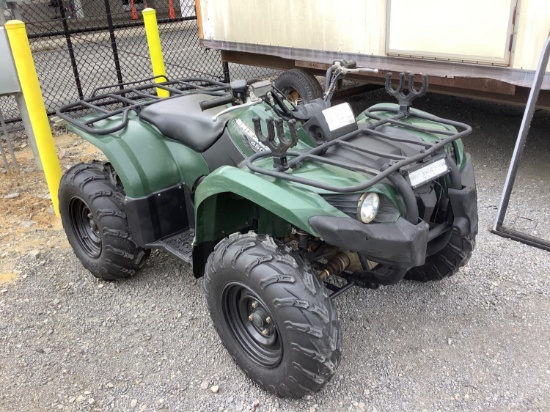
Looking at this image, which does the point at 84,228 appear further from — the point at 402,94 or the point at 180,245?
the point at 402,94

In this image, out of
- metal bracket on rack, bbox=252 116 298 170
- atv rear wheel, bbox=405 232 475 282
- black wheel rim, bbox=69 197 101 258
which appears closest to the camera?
metal bracket on rack, bbox=252 116 298 170

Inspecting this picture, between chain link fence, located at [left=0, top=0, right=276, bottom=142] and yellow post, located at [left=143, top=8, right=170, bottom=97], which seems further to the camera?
chain link fence, located at [left=0, top=0, right=276, bottom=142]

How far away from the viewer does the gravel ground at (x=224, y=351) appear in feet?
9.20

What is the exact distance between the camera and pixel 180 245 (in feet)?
11.3

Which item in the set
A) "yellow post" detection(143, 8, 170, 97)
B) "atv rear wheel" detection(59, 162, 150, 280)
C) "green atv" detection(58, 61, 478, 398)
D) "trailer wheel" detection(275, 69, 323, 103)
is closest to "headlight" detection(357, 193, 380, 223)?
"green atv" detection(58, 61, 478, 398)

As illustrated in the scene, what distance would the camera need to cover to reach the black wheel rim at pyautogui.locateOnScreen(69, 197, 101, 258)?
3.91 metres

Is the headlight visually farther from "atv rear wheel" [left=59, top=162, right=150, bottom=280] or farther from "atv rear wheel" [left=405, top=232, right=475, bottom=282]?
"atv rear wheel" [left=59, top=162, right=150, bottom=280]

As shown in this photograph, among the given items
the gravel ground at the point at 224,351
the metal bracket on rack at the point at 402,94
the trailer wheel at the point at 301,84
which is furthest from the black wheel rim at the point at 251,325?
the trailer wheel at the point at 301,84

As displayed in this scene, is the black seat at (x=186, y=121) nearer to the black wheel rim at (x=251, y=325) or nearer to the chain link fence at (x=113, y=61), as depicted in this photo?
the black wheel rim at (x=251, y=325)

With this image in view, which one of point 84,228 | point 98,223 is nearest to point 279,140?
point 98,223

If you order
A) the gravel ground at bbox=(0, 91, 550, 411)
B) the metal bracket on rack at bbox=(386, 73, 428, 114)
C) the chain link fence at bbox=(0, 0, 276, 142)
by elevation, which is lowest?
the gravel ground at bbox=(0, 91, 550, 411)

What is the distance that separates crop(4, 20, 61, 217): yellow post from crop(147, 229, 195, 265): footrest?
5.64 ft

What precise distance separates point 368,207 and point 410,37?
3.35m

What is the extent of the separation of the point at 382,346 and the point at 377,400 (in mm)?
428
